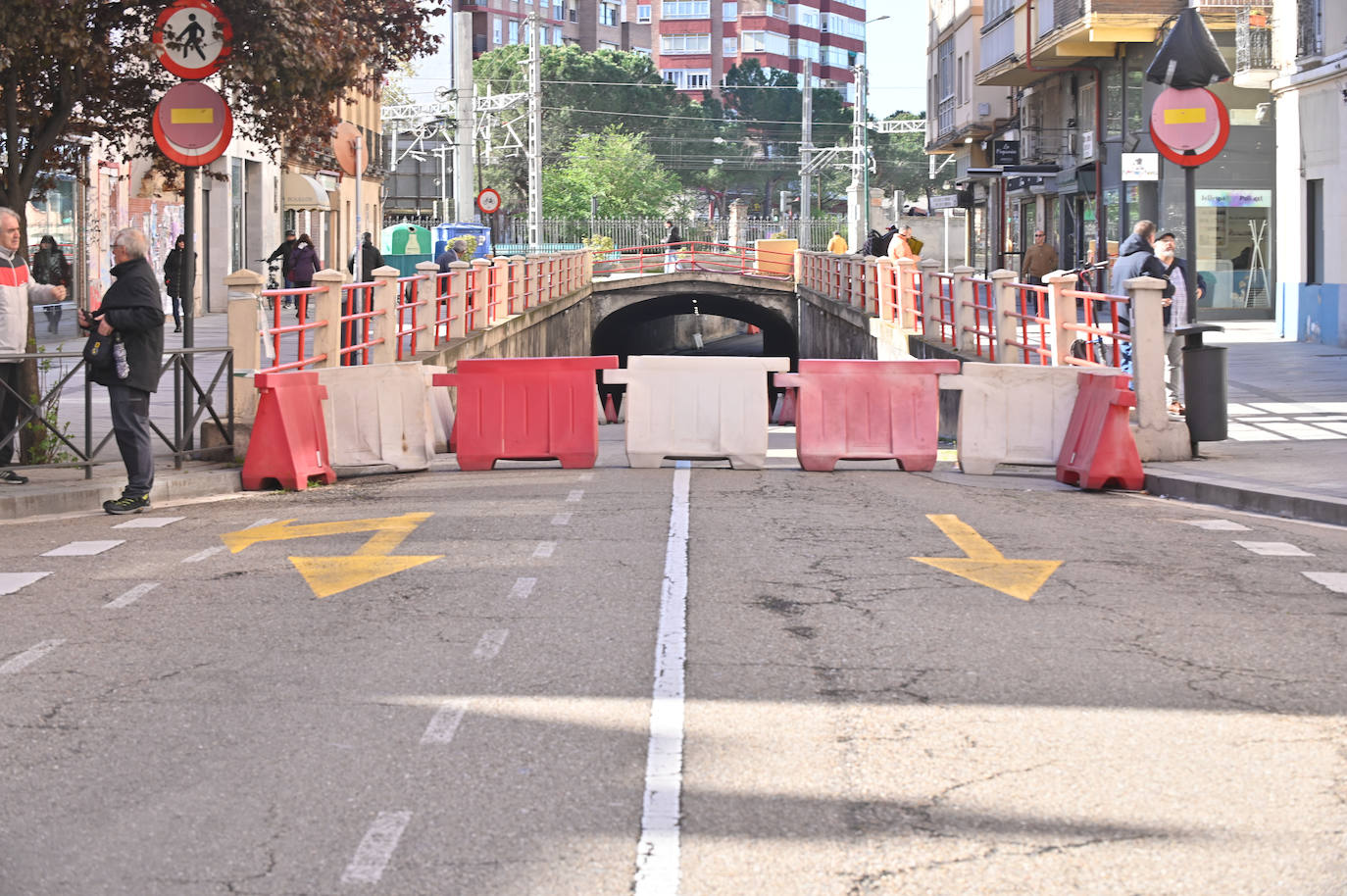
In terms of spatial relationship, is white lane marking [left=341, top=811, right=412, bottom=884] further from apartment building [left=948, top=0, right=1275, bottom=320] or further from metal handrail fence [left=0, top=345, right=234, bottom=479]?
apartment building [left=948, top=0, right=1275, bottom=320]

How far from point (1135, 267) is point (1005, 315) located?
2.24 metres

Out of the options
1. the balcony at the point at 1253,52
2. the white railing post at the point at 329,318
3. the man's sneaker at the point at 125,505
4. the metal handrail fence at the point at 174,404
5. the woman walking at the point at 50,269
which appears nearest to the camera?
the man's sneaker at the point at 125,505

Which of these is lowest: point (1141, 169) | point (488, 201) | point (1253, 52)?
point (1141, 169)

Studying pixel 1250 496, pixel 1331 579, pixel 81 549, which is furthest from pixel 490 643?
pixel 1250 496

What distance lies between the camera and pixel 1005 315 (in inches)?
754

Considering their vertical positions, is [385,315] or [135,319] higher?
[385,315]

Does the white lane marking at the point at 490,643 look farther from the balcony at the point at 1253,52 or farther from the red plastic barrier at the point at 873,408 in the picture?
the balcony at the point at 1253,52

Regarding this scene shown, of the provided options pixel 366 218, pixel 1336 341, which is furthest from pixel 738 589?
pixel 366 218

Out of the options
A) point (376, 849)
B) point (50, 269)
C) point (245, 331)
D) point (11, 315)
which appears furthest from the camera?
point (50, 269)

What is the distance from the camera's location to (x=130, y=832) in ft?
16.3

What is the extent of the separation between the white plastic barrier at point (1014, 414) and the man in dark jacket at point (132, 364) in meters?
6.04

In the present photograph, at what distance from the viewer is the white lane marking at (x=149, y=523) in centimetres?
1117

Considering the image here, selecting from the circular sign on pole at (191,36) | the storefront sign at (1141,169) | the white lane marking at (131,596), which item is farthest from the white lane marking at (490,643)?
the storefront sign at (1141,169)

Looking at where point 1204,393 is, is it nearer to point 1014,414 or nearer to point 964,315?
point 1014,414
